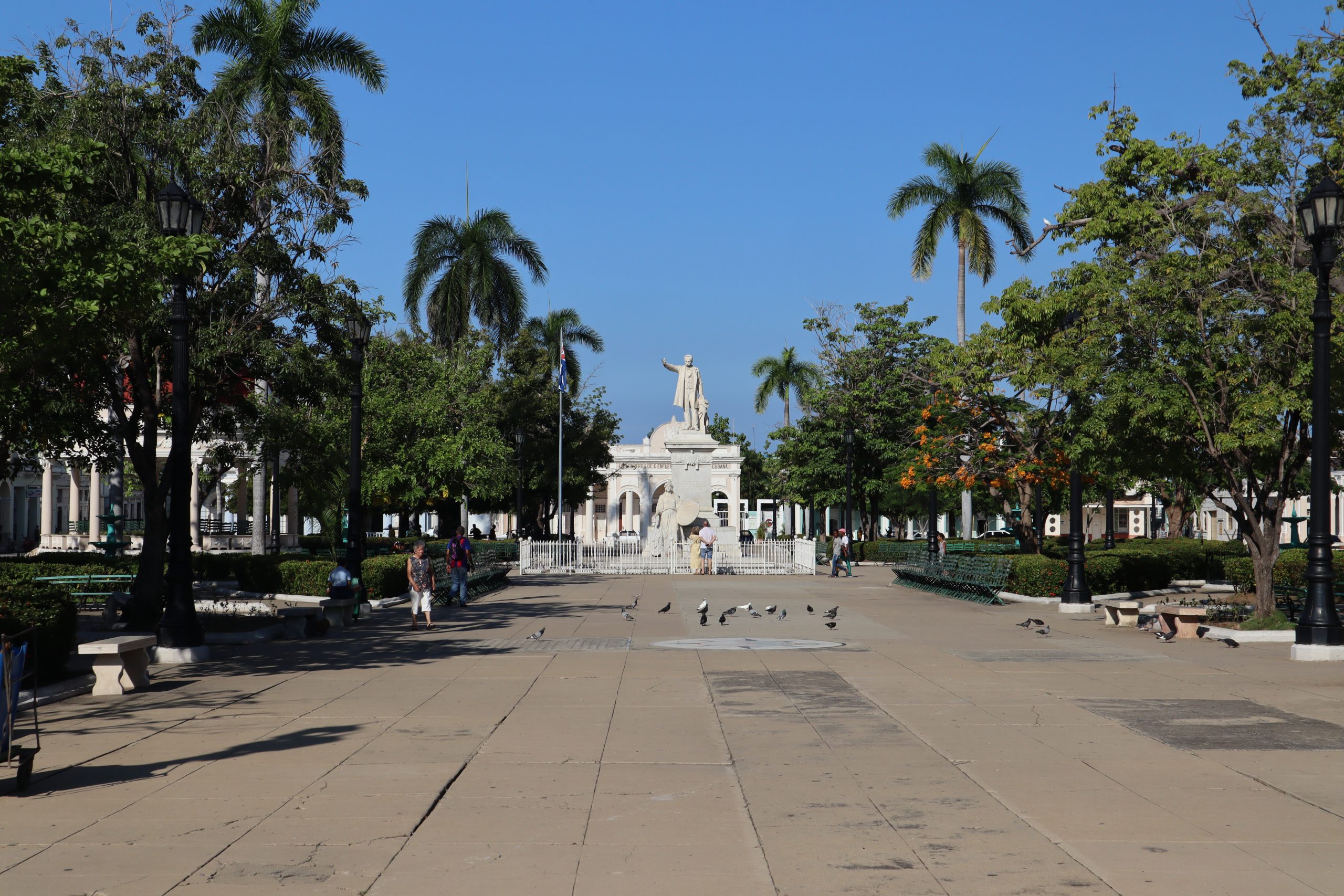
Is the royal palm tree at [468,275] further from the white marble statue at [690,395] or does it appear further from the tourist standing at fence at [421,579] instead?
the tourist standing at fence at [421,579]

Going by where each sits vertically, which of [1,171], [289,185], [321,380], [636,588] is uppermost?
[289,185]

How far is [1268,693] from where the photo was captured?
1222 centimetres

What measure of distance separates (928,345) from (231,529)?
140ft

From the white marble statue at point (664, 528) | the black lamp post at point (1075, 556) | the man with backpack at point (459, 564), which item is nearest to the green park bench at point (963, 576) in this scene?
the black lamp post at point (1075, 556)

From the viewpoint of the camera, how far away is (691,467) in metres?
45.4

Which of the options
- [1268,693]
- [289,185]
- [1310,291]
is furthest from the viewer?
[289,185]

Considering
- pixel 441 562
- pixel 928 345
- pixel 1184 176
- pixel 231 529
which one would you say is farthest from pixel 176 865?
pixel 231 529

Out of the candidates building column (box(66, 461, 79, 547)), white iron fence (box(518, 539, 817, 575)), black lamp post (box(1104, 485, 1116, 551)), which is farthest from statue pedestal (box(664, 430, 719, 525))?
building column (box(66, 461, 79, 547))

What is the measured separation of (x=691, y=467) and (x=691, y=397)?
3.02 metres

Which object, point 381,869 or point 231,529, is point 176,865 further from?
point 231,529

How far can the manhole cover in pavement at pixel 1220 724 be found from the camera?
9.35m

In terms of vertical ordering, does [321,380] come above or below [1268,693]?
above

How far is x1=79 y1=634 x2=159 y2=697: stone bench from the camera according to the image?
39.6 ft

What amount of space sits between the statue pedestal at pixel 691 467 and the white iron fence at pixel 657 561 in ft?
12.6
